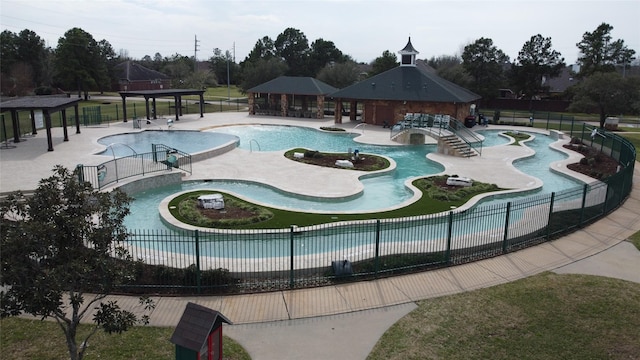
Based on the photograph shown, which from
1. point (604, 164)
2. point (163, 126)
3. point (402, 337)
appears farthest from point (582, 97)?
point (402, 337)

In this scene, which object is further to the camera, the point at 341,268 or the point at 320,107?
the point at 320,107

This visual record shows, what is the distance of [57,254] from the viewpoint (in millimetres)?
8055

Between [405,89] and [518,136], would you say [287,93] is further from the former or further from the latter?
[518,136]

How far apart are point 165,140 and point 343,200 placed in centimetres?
2199

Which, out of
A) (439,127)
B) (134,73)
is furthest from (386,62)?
(134,73)

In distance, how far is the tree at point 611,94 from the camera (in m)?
45.2

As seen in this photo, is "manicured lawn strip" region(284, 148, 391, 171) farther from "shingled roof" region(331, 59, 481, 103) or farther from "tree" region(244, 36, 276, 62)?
"tree" region(244, 36, 276, 62)

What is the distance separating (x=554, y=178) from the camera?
29266mm

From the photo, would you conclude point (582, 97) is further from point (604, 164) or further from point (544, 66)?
point (544, 66)

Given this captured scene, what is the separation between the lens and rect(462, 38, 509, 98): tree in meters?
67.6

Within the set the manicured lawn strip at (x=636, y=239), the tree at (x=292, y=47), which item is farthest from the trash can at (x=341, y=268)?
the tree at (x=292, y=47)

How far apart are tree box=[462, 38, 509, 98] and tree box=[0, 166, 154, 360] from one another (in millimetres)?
66301

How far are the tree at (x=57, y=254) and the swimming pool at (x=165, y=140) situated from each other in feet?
81.6

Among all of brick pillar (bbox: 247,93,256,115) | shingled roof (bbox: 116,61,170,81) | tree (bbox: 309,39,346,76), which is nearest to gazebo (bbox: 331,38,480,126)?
brick pillar (bbox: 247,93,256,115)
